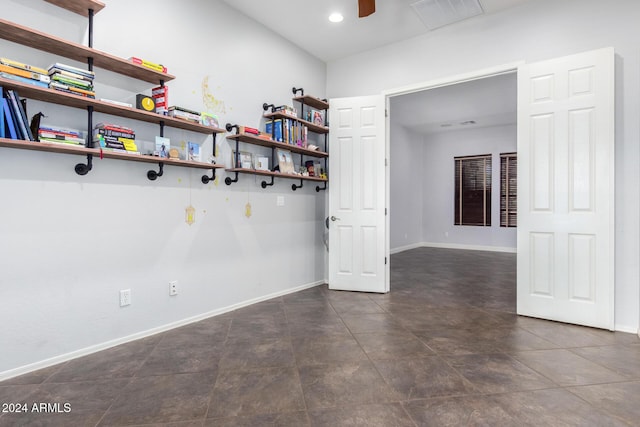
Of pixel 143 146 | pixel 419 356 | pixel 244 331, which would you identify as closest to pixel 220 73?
pixel 143 146

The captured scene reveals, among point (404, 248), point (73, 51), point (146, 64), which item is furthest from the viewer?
point (404, 248)

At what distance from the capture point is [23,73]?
1.91 meters

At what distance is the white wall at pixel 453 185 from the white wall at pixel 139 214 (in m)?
5.87

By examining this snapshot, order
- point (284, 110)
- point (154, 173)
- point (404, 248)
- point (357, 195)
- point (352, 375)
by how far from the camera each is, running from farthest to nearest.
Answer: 1. point (404, 248)
2. point (357, 195)
3. point (284, 110)
4. point (154, 173)
5. point (352, 375)

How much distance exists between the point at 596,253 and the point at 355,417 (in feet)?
8.46

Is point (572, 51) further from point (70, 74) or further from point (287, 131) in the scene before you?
point (70, 74)

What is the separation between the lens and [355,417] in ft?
5.41

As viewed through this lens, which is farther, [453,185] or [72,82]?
[453,185]

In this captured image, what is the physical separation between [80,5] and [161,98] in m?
0.71

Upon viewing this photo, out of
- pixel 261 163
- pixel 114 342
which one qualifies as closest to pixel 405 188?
pixel 261 163

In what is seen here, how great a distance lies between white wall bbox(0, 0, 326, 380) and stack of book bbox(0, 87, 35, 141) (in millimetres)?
182

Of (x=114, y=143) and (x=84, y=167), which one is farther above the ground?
(x=114, y=143)

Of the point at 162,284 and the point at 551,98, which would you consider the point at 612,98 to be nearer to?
the point at 551,98

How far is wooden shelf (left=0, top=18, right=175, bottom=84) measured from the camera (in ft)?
6.31
